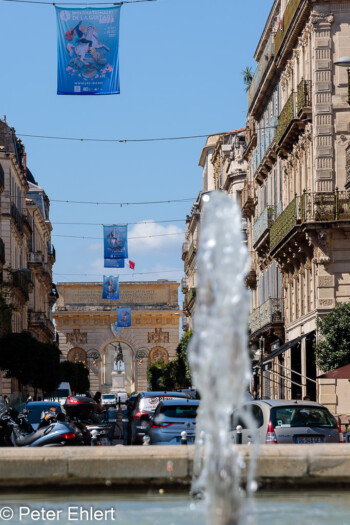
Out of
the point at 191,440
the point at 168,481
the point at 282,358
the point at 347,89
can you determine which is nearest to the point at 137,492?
the point at 168,481

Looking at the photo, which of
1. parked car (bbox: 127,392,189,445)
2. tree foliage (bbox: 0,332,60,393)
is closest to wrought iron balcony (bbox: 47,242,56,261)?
tree foliage (bbox: 0,332,60,393)

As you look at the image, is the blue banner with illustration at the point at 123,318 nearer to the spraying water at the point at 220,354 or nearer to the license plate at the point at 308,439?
the license plate at the point at 308,439

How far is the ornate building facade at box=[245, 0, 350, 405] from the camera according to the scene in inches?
1209

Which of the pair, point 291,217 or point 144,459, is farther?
point 291,217

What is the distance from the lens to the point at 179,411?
20.0 m

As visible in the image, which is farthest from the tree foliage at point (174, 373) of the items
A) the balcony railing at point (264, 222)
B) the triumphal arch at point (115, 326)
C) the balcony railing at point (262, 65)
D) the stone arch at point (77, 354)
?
the balcony railing at point (262, 65)

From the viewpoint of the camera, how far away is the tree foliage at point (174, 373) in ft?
264

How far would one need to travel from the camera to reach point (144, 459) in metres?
10.3

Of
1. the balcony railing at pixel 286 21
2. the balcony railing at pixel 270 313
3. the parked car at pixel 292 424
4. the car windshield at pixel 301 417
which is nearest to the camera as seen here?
the parked car at pixel 292 424

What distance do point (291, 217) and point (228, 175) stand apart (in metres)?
26.4

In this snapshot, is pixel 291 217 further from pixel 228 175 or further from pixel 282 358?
pixel 228 175

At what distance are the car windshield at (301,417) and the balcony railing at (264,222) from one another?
23.3m

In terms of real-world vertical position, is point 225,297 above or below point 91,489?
above

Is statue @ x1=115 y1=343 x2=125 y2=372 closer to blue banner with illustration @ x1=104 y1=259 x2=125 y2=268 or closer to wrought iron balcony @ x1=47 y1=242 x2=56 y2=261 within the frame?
wrought iron balcony @ x1=47 y1=242 x2=56 y2=261
